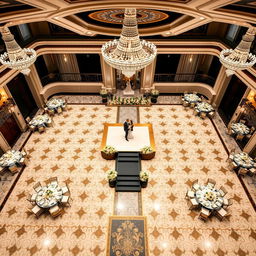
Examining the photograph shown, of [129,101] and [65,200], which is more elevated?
[129,101]

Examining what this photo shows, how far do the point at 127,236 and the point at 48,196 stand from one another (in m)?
3.35

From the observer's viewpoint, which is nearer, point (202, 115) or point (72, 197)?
point (72, 197)

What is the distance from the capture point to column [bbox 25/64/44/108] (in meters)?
10.7

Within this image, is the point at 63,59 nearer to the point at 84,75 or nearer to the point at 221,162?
the point at 84,75

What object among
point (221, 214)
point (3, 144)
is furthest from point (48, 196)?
point (221, 214)

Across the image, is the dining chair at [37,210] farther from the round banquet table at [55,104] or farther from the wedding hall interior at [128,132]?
the round banquet table at [55,104]

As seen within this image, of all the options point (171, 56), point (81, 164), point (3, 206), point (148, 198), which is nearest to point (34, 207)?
point (3, 206)

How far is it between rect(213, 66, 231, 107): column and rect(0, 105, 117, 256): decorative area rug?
22.5ft

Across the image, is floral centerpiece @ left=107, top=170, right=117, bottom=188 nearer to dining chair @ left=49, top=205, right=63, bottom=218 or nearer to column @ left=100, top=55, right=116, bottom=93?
dining chair @ left=49, top=205, right=63, bottom=218

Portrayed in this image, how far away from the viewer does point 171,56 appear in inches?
486

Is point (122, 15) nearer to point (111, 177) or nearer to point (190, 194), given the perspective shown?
point (111, 177)

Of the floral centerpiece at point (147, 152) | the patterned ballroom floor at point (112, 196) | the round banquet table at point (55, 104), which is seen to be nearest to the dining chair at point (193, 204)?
the patterned ballroom floor at point (112, 196)

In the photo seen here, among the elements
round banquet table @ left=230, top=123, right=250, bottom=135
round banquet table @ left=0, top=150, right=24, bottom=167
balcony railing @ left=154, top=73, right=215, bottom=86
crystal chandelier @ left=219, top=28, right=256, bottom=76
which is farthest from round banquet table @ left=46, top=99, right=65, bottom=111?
round banquet table @ left=230, top=123, right=250, bottom=135

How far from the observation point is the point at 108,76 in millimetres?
12281
